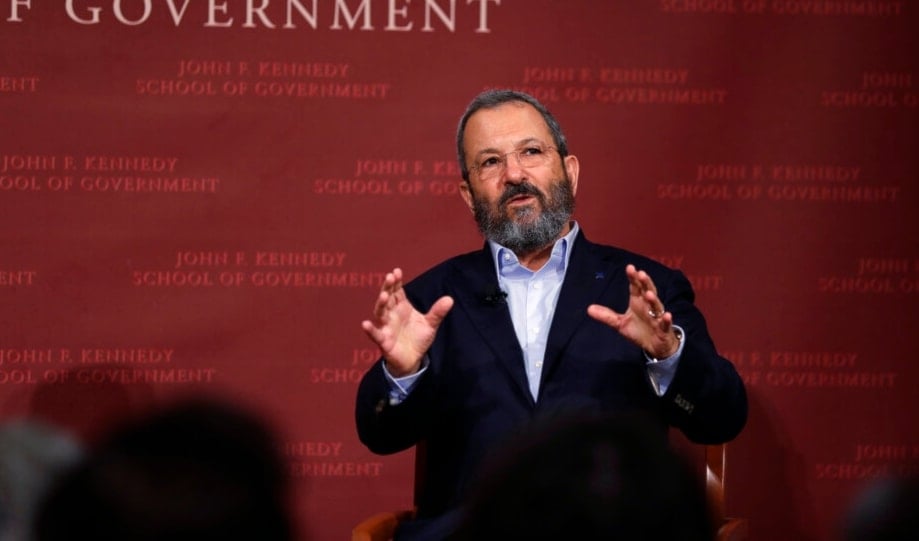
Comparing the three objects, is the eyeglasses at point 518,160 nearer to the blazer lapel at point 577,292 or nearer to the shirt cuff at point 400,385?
the blazer lapel at point 577,292

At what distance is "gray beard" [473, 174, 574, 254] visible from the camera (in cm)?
319

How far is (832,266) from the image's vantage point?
390 centimetres

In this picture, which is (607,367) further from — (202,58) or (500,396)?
(202,58)

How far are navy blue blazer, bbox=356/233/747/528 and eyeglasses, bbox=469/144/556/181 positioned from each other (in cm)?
30

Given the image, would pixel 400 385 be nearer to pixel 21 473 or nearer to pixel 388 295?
pixel 388 295

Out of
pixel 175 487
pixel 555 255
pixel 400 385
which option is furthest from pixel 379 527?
pixel 175 487

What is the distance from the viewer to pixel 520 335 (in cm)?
308

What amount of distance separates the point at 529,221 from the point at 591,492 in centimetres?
207

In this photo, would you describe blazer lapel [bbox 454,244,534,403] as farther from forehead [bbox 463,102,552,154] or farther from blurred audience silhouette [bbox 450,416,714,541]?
blurred audience silhouette [bbox 450,416,714,541]

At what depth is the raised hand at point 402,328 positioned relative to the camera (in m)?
2.74

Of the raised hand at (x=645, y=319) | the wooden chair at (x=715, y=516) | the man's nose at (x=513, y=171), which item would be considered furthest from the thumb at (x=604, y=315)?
the man's nose at (x=513, y=171)

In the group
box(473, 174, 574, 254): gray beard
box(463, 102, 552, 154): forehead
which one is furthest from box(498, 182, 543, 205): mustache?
box(463, 102, 552, 154): forehead

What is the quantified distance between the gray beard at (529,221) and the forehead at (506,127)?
130 mm

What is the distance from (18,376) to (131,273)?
0.48m
